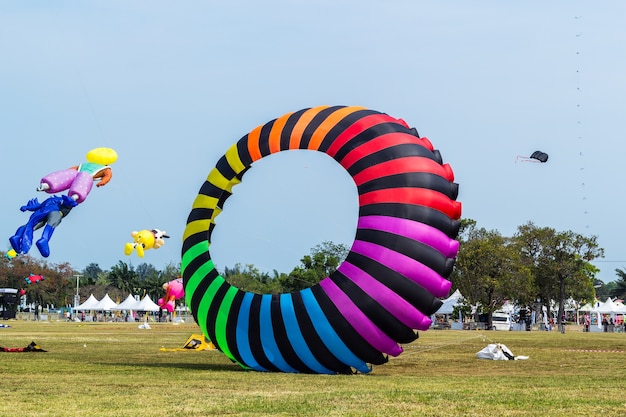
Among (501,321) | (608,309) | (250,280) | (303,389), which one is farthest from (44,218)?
(501,321)

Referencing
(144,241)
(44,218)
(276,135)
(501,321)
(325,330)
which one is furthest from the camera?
(501,321)

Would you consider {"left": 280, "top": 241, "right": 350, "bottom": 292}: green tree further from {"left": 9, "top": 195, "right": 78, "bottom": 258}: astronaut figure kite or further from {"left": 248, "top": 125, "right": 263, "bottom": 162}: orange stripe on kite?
{"left": 9, "top": 195, "right": 78, "bottom": 258}: astronaut figure kite

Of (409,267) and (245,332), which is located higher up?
(409,267)

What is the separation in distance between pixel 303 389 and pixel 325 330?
10.2ft

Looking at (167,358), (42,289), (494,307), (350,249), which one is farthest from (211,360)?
(42,289)

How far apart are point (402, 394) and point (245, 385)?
3230 millimetres

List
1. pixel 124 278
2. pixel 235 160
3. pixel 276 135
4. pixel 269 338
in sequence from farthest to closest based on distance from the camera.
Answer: pixel 124 278
pixel 235 160
pixel 276 135
pixel 269 338

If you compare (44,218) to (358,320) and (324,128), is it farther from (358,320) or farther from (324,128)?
(358,320)

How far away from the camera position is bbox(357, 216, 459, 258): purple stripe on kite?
1975 centimetres

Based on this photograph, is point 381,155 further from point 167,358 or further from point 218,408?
point 167,358

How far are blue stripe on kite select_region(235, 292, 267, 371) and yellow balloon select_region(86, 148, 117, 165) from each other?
7.91 m

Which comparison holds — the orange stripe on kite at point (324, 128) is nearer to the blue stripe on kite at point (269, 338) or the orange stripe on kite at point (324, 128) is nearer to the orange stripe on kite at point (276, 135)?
the orange stripe on kite at point (276, 135)

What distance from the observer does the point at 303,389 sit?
16969 mm

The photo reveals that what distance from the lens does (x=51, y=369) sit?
72.7 feet
